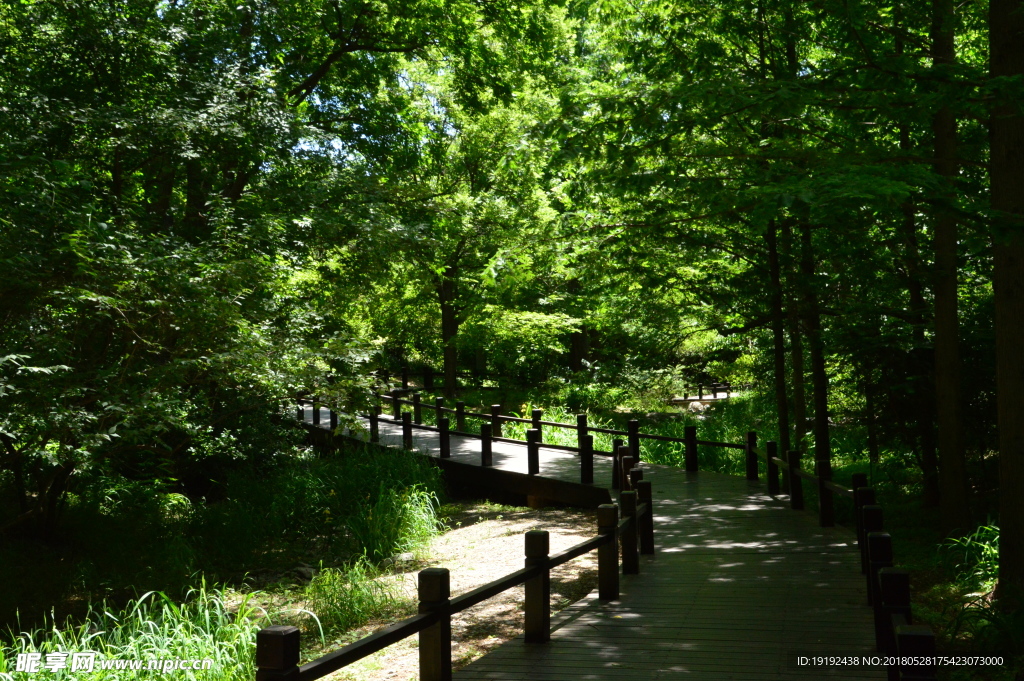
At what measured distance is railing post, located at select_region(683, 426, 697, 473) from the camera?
14398mm

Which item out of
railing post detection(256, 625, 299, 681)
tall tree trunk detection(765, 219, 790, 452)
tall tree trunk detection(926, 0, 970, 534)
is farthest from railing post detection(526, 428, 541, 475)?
railing post detection(256, 625, 299, 681)

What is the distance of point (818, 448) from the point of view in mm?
12047

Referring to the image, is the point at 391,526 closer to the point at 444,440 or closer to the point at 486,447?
the point at 486,447

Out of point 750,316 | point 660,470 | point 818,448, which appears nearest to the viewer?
point 818,448

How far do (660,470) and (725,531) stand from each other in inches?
206

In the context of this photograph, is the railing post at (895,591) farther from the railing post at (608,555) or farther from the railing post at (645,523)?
the railing post at (645,523)

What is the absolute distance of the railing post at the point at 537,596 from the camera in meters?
5.90

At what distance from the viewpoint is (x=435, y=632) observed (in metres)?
4.80

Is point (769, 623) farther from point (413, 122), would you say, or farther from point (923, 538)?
point (413, 122)

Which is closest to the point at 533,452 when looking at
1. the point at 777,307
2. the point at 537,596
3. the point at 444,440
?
the point at 444,440

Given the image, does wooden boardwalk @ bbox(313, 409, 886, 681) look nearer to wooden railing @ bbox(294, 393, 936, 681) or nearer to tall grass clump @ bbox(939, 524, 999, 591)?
wooden railing @ bbox(294, 393, 936, 681)

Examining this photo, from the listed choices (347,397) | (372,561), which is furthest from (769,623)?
(347,397)

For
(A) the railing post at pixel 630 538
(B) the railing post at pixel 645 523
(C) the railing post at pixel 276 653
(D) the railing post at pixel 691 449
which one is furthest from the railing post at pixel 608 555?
(D) the railing post at pixel 691 449

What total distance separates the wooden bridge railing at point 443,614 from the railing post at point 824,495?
9.00ft
